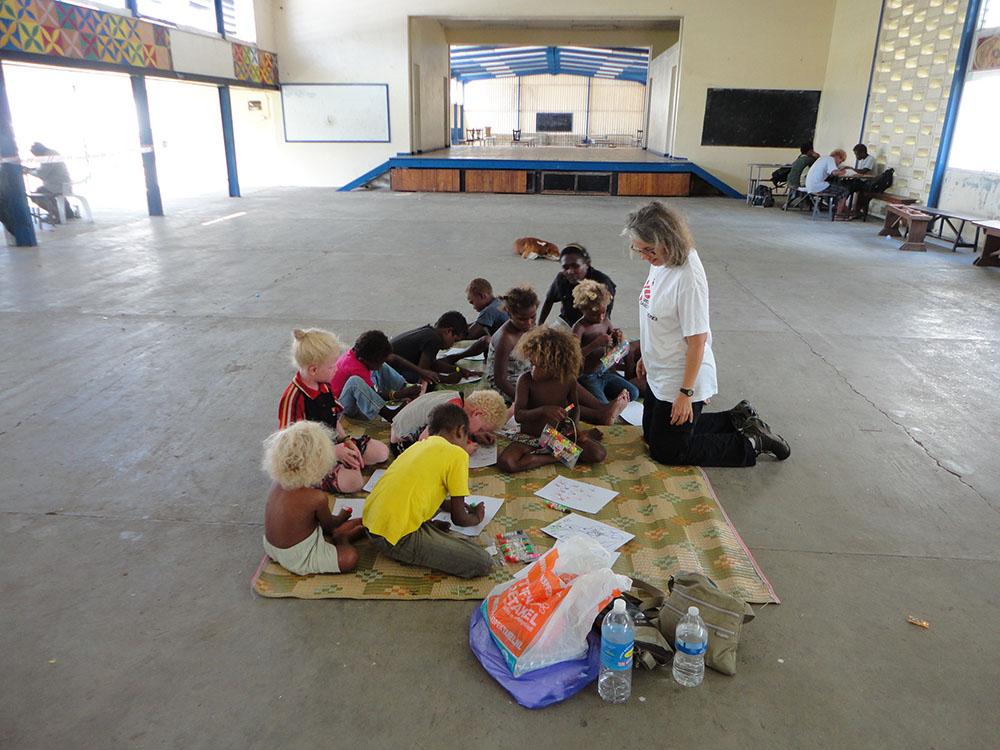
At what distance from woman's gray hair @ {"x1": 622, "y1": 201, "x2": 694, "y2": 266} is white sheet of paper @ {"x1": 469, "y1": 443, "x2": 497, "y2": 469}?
1364 mm

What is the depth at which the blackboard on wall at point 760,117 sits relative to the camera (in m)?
17.8

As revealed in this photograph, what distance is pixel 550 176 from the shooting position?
17.9m

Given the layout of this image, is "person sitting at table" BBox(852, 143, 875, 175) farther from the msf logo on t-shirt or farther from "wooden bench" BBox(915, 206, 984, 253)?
the msf logo on t-shirt

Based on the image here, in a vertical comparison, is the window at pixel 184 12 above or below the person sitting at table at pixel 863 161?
above

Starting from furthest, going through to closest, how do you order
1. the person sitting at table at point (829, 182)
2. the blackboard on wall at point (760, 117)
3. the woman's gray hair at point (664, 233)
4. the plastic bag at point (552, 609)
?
the blackboard on wall at point (760, 117), the person sitting at table at point (829, 182), the woman's gray hair at point (664, 233), the plastic bag at point (552, 609)

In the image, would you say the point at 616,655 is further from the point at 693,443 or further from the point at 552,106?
the point at 552,106

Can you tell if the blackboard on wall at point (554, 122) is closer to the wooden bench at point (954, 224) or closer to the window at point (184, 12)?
the window at point (184, 12)

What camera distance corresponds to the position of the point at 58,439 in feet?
13.5

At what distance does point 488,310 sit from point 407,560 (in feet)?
9.92

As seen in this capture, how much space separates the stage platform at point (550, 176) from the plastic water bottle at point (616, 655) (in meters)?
16.4

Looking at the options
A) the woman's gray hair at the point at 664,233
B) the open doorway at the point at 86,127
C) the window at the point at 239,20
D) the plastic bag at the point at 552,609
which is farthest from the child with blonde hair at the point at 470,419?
the window at the point at 239,20

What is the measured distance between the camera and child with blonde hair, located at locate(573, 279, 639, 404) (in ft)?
14.7

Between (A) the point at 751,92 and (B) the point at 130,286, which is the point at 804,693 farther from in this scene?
(A) the point at 751,92

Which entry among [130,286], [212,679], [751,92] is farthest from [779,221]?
[212,679]
